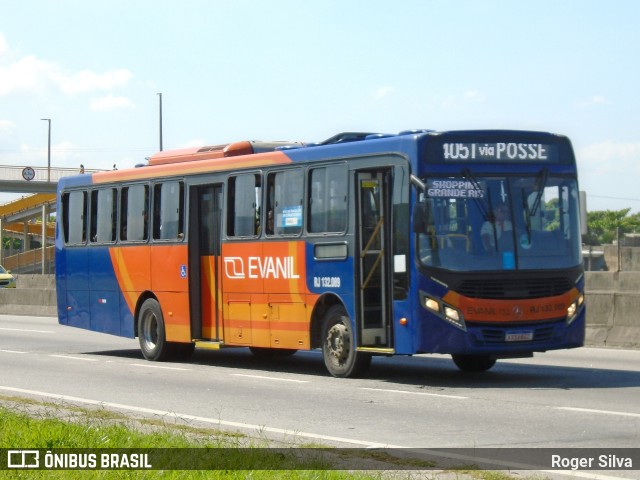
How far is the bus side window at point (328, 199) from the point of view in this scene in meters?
17.6

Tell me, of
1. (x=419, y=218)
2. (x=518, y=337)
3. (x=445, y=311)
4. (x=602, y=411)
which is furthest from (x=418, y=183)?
(x=602, y=411)

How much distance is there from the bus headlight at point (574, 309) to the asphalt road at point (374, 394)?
0.78 metres

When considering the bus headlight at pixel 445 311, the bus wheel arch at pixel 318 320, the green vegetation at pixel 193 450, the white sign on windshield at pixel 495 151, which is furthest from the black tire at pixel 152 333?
the green vegetation at pixel 193 450

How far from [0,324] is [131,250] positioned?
13677 millimetres

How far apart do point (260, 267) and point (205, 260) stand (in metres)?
1.78

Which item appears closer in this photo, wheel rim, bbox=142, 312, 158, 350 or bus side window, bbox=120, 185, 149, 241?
wheel rim, bbox=142, 312, 158, 350

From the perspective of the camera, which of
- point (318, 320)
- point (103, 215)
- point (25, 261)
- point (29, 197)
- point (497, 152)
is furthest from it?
point (29, 197)

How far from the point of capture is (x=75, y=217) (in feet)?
81.7

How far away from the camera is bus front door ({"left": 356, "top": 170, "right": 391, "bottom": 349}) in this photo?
16922 millimetres

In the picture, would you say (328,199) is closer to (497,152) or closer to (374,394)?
(497,152)

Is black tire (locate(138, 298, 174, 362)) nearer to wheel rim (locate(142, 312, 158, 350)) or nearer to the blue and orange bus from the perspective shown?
wheel rim (locate(142, 312, 158, 350))

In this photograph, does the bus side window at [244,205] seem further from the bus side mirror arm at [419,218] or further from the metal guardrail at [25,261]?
the metal guardrail at [25,261]

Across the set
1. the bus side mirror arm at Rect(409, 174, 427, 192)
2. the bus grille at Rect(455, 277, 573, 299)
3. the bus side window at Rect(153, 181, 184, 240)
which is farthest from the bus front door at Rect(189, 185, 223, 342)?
the bus grille at Rect(455, 277, 573, 299)

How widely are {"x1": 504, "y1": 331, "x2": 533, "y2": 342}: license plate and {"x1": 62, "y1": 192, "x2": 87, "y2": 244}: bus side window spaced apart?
34.3ft
